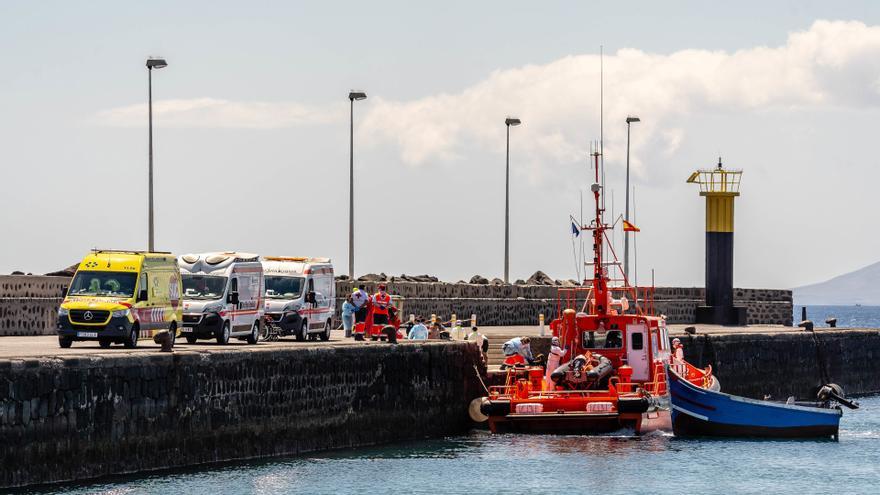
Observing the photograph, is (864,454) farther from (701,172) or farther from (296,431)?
(701,172)

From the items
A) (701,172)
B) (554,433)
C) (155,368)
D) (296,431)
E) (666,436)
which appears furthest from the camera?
(701,172)

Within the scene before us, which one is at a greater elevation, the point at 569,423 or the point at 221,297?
the point at 221,297

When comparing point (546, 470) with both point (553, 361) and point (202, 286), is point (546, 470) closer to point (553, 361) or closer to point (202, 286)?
point (553, 361)

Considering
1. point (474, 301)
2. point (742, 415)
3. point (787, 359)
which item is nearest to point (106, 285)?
point (742, 415)

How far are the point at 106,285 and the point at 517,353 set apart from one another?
427 inches

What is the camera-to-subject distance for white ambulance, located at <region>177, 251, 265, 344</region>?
39.0m

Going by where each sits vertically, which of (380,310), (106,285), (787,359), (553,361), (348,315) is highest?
(106,285)

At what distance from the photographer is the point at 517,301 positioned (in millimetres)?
61594

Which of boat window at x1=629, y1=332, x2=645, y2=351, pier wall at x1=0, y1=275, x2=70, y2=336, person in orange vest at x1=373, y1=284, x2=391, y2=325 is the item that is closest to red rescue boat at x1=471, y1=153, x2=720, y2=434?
boat window at x1=629, y1=332, x2=645, y2=351

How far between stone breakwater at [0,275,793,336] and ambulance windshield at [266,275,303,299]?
18.1 ft

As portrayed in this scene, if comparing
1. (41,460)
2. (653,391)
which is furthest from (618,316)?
(41,460)

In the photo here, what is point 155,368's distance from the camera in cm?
2984

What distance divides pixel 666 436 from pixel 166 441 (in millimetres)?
13456

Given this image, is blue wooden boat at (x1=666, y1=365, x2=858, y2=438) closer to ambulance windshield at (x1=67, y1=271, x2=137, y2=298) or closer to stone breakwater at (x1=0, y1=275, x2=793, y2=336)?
ambulance windshield at (x1=67, y1=271, x2=137, y2=298)
